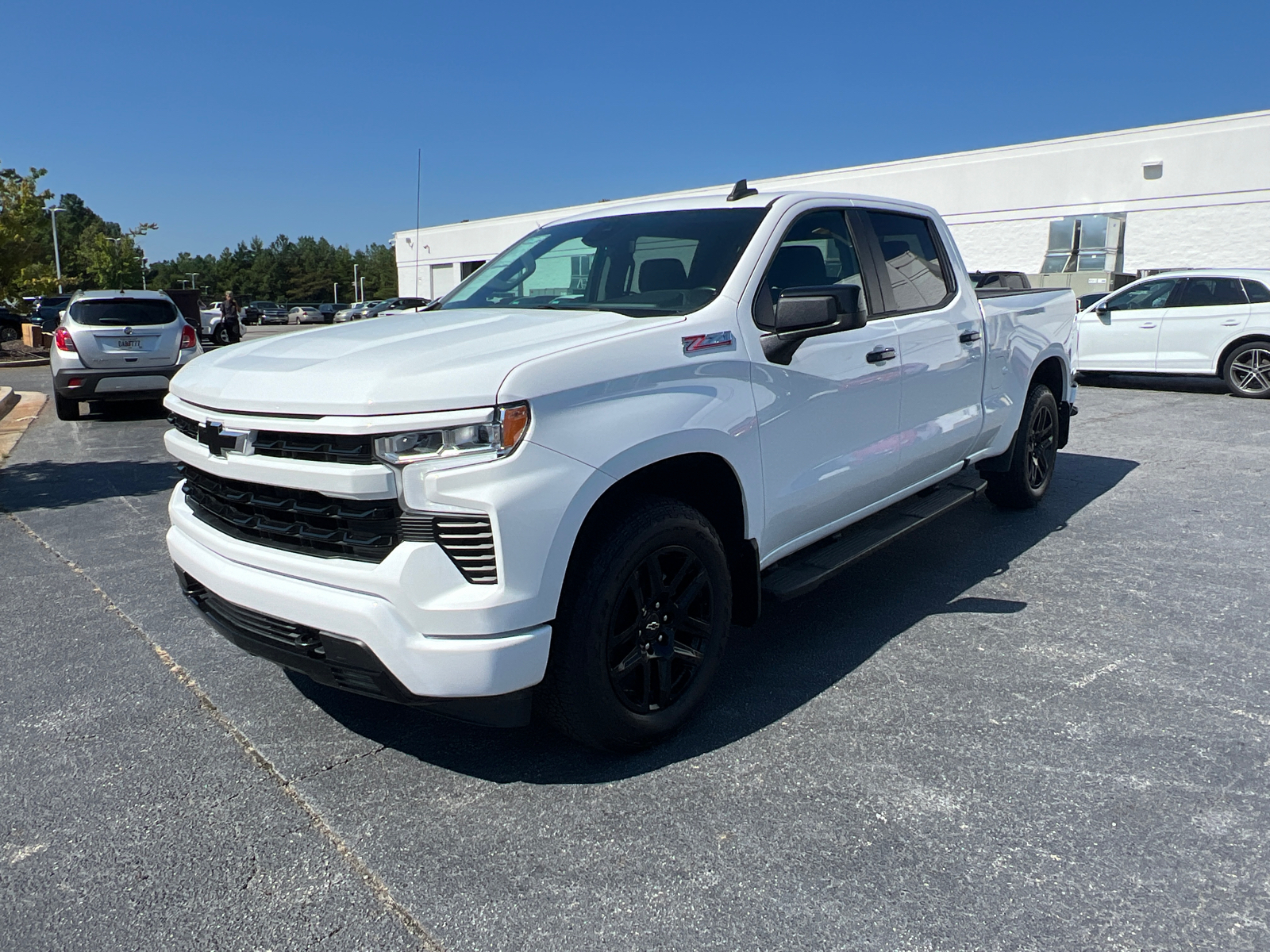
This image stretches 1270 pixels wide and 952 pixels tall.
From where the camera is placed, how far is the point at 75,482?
7941 mm

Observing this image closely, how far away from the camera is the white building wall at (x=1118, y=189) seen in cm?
2394

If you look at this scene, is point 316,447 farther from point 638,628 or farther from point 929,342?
point 929,342

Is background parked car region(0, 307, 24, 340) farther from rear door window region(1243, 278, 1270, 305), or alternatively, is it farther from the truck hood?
the truck hood

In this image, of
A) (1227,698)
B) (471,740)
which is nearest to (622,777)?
(471,740)

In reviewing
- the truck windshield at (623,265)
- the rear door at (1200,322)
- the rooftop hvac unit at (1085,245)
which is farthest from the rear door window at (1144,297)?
the truck windshield at (623,265)

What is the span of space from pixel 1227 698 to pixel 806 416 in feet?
5.98

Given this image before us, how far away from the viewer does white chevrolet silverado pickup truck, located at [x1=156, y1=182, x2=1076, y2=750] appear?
2615 millimetres

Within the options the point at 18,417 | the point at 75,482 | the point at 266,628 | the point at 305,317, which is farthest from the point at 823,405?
the point at 305,317

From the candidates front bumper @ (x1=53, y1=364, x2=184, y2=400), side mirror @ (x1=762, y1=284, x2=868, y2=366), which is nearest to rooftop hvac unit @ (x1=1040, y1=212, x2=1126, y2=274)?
front bumper @ (x1=53, y1=364, x2=184, y2=400)

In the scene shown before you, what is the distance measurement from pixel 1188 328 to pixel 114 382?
1336 centimetres

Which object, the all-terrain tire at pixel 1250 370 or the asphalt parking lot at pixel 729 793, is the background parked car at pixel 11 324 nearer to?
the asphalt parking lot at pixel 729 793

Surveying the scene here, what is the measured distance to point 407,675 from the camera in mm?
2656

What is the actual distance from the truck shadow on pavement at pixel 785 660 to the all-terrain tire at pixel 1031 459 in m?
0.15

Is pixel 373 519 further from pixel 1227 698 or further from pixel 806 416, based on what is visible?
pixel 1227 698
